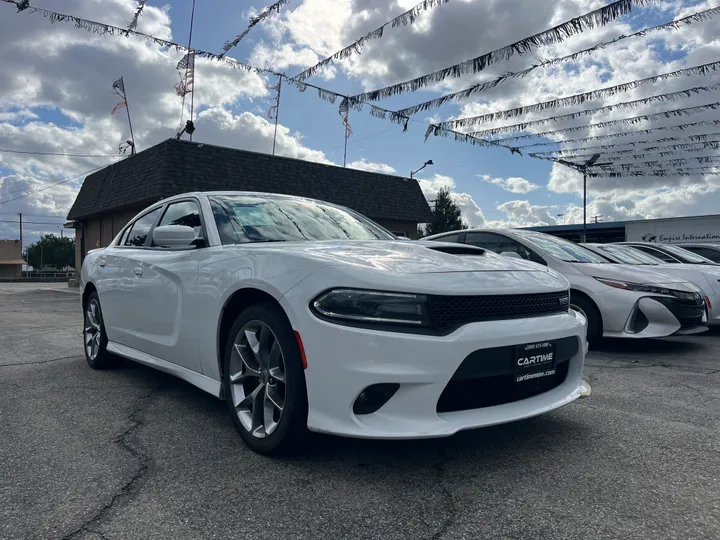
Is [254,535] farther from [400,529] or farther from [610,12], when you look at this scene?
[610,12]

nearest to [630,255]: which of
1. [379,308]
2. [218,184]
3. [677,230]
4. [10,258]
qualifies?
[379,308]

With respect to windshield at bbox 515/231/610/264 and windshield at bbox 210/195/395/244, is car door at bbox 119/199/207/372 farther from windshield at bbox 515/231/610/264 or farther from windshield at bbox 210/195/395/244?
windshield at bbox 515/231/610/264

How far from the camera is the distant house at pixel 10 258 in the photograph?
187 feet

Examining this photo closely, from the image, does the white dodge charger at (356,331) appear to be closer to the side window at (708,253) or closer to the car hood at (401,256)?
the car hood at (401,256)

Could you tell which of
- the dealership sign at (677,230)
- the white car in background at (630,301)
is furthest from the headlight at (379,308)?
the dealership sign at (677,230)

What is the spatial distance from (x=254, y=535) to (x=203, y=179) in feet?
46.6

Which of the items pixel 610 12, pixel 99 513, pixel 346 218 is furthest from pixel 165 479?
pixel 610 12

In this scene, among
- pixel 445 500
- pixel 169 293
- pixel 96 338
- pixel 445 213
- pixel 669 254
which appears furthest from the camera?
pixel 445 213

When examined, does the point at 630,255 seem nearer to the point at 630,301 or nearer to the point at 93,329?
the point at 630,301

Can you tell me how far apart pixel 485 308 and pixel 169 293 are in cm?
211

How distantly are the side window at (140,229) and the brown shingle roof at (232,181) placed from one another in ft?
32.7

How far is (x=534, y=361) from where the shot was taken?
8.49 ft

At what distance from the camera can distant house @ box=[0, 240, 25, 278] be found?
5691 cm

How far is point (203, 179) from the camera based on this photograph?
15.1 meters
